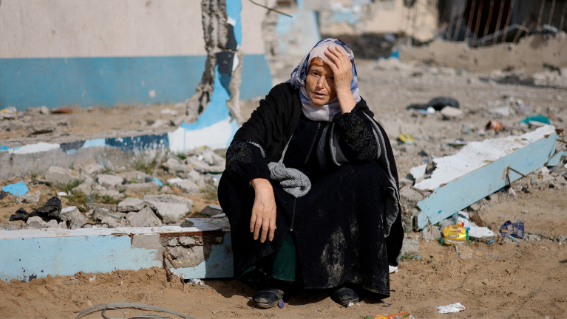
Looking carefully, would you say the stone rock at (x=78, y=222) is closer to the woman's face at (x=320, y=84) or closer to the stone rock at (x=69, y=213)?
the stone rock at (x=69, y=213)

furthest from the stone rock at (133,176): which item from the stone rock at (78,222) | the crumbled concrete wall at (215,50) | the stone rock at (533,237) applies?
the stone rock at (533,237)

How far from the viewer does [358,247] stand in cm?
241

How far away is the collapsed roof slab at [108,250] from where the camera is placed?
2.41 meters

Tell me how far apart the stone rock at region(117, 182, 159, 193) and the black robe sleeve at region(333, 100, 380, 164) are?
2.11 metres

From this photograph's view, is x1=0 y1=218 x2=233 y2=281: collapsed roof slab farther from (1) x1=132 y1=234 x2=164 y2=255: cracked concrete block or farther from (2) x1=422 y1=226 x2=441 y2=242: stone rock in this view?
(2) x1=422 y1=226 x2=441 y2=242: stone rock

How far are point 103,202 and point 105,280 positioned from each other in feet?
4.02

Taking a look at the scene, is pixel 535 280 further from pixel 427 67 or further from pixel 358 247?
pixel 427 67

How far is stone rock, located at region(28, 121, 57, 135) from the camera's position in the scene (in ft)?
15.5

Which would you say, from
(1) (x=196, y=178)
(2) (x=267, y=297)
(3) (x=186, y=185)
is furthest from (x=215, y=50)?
(2) (x=267, y=297)

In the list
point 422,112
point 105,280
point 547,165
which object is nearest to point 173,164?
point 105,280

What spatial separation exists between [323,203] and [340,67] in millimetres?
766

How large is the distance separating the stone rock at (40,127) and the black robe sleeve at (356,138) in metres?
3.62

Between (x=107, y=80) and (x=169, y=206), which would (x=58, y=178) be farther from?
(x=107, y=80)

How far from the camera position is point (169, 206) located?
3377 millimetres
